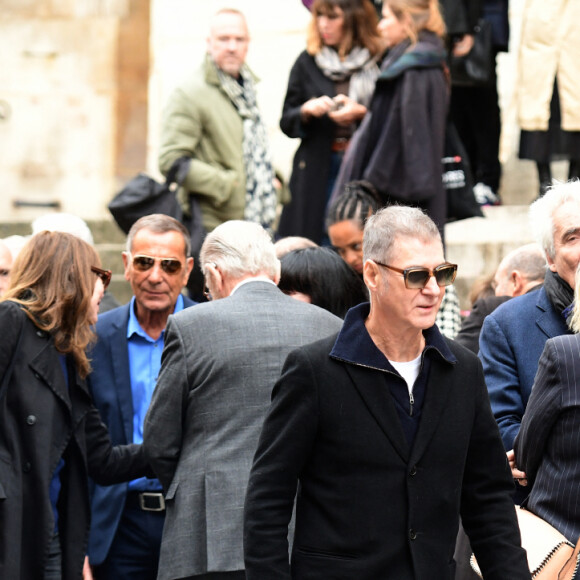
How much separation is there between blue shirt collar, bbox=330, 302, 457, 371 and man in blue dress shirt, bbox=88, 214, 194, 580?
1.89 meters

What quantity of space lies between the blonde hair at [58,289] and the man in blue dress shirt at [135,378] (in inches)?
14.6

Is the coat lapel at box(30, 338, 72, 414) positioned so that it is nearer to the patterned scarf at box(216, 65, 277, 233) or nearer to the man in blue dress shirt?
the man in blue dress shirt

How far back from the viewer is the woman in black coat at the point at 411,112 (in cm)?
788

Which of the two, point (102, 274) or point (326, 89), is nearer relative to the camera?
point (102, 274)

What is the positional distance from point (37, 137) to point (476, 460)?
1016cm

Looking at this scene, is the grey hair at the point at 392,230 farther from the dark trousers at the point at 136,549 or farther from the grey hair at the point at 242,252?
the dark trousers at the point at 136,549

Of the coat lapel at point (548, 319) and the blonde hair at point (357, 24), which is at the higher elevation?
the blonde hair at point (357, 24)

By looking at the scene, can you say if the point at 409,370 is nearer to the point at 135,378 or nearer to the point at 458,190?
the point at 135,378

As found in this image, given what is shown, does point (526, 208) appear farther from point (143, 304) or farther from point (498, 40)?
point (143, 304)

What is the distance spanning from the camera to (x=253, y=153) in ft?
28.8

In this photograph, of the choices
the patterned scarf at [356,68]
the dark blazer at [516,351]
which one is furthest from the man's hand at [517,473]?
the patterned scarf at [356,68]

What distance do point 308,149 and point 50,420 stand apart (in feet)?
12.9

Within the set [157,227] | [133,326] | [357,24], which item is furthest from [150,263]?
[357,24]

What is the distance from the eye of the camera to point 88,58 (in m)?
13.6
